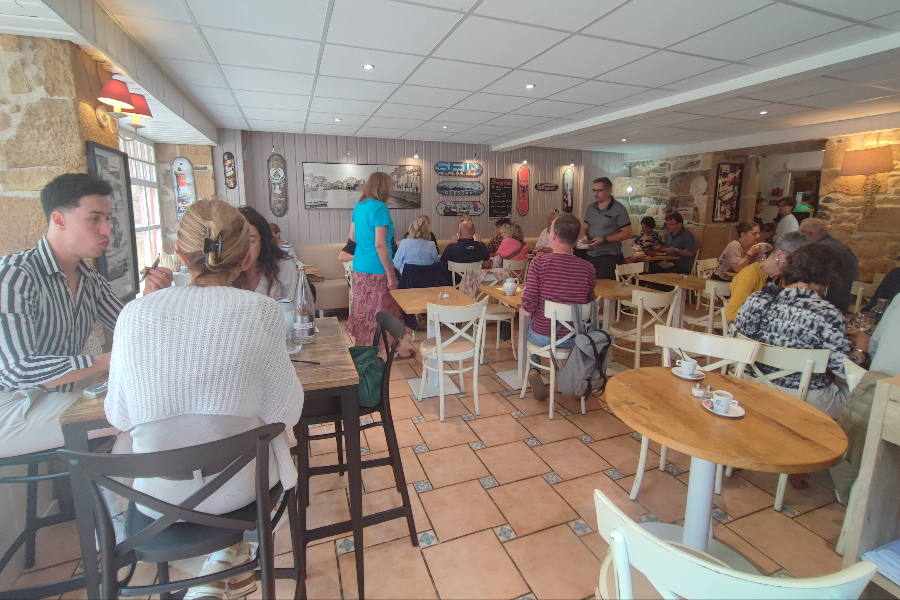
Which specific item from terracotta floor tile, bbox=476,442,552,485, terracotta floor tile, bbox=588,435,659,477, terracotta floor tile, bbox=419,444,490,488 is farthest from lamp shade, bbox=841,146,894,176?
terracotta floor tile, bbox=419,444,490,488

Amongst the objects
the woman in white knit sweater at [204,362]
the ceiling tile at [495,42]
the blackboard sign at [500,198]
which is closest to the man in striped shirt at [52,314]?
the woman in white knit sweater at [204,362]

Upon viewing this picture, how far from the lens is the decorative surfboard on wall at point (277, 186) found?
6641 mm

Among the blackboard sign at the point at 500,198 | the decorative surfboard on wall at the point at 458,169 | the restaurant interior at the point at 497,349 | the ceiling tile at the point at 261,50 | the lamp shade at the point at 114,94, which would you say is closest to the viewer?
the restaurant interior at the point at 497,349

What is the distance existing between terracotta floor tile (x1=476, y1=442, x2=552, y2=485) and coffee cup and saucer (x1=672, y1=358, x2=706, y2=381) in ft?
3.26

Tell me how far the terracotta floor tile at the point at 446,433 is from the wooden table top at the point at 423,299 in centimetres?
85

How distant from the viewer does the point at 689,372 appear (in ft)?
6.60

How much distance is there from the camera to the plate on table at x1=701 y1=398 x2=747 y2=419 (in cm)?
165

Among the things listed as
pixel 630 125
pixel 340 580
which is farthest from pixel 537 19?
pixel 630 125

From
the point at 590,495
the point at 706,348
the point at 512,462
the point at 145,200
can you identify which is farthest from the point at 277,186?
the point at 706,348

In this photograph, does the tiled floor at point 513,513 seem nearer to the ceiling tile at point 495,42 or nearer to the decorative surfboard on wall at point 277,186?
the ceiling tile at point 495,42

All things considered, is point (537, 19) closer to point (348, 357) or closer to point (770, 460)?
point (348, 357)

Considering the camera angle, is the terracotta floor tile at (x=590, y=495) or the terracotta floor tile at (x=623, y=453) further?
the terracotta floor tile at (x=623, y=453)

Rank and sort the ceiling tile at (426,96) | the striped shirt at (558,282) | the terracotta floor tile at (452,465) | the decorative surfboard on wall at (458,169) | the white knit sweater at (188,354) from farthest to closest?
the decorative surfboard on wall at (458,169) < the ceiling tile at (426,96) < the striped shirt at (558,282) < the terracotta floor tile at (452,465) < the white knit sweater at (188,354)

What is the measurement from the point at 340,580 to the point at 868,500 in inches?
80.9
